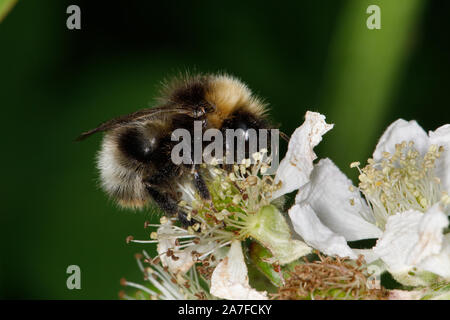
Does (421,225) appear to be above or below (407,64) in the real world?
below

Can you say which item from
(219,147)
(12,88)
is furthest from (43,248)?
(219,147)

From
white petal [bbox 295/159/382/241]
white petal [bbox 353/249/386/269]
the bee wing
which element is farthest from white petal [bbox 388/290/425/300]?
the bee wing

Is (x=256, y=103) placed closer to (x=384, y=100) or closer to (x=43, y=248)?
(x=384, y=100)

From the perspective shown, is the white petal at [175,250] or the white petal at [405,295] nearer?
the white petal at [405,295]

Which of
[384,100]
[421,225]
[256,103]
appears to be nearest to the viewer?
[421,225]

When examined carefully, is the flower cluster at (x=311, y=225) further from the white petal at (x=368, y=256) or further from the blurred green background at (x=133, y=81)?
the blurred green background at (x=133, y=81)

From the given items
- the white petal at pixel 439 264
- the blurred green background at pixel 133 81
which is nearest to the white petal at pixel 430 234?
the white petal at pixel 439 264

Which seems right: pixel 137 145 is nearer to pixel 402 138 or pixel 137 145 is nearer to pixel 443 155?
pixel 402 138
